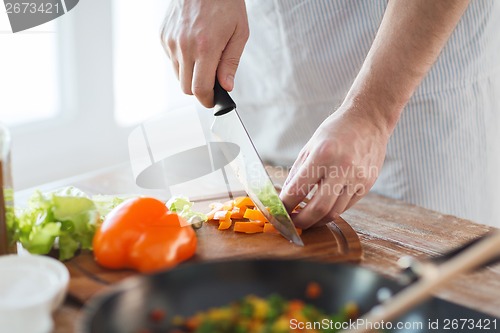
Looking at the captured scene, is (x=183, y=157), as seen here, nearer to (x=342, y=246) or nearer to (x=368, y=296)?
(x=342, y=246)

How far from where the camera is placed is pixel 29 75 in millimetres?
2654

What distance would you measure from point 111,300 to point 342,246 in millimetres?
551

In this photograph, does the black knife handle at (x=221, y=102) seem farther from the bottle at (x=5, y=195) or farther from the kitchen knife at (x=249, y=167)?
the bottle at (x=5, y=195)

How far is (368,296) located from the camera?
92 centimetres

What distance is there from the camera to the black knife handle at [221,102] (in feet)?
4.41

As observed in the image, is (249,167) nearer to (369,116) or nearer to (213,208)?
(213,208)

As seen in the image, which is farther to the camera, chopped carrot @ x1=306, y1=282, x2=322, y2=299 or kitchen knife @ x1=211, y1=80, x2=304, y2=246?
kitchen knife @ x1=211, y1=80, x2=304, y2=246

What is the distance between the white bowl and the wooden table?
0.18 ft

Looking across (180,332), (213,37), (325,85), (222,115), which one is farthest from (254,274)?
(325,85)

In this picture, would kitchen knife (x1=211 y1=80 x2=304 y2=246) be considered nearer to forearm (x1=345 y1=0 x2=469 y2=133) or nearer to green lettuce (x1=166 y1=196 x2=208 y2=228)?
green lettuce (x1=166 y1=196 x2=208 y2=228)

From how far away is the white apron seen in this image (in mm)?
1668

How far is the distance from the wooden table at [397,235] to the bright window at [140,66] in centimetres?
126

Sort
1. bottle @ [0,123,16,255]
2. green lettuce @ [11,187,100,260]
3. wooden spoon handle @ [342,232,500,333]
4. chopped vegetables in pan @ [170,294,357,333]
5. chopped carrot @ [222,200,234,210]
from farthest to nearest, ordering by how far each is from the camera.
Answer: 1. chopped carrot @ [222,200,234,210]
2. green lettuce @ [11,187,100,260]
3. bottle @ [0,123,16,255]
4. chopped vegetables in pan @ [170,294,357,333]
5. wooden spoon handle @ [342,232,500,333]

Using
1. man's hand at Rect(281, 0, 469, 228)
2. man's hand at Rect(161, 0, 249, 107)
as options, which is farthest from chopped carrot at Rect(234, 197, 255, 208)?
man's hand at Rect(161, 0, 249, 107)
